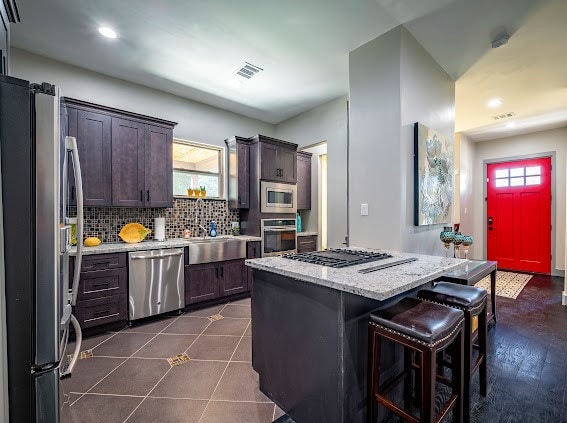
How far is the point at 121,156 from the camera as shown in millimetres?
3113

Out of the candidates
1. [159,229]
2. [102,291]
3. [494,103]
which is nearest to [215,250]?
[159,229]

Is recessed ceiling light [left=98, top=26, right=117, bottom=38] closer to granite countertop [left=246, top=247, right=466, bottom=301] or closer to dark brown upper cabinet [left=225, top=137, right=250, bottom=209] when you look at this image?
dark brown upper cabinet [left=225, top=137, right=250, bottom=209]

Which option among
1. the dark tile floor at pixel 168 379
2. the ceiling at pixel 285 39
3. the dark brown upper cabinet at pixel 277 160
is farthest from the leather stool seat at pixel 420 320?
the dark brown upper cabinet at pixel 277 160

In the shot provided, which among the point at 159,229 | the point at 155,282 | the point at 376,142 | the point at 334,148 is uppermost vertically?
the point at 334,148

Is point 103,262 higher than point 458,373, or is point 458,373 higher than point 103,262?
point 103,262

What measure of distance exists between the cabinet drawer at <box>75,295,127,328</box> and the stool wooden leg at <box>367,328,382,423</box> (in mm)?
2582

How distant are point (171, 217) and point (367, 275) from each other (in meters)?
3.12

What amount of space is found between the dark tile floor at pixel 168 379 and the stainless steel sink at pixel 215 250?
799 millimetres

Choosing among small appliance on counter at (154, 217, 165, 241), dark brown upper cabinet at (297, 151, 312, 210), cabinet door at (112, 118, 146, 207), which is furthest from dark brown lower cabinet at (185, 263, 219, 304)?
dark brown upper cabinet at (297, 151, 312, 210)

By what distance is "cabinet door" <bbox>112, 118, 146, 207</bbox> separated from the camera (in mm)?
3078

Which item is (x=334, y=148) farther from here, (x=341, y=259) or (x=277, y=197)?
(x=341, y=259)

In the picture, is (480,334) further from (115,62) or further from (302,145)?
(115,62)

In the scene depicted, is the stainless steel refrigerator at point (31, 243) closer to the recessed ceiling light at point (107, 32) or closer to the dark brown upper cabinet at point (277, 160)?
the recessed ceiling light at point (107, 32)

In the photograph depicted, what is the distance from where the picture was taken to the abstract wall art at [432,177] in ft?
8.43
